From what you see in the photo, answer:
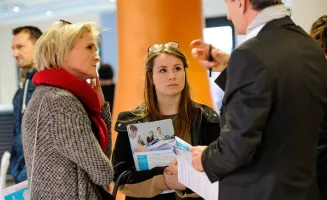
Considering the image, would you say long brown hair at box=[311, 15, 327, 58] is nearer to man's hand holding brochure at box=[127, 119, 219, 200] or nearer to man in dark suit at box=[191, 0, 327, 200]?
man in dark suit at box=[191, 0, 327, 200]

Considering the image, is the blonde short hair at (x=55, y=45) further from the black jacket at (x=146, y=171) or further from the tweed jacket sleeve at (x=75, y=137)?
the black jacket at (x=146, y=171)

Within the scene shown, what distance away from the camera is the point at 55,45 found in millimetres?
1907

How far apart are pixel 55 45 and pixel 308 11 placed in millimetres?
2926

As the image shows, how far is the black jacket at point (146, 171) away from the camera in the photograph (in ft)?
7.30

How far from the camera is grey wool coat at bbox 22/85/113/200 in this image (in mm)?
1752

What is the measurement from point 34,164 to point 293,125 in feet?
3.28

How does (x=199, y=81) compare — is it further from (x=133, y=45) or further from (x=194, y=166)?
(x=194, y=166)

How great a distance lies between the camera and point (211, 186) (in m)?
1.81

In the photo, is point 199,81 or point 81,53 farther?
point 199,81

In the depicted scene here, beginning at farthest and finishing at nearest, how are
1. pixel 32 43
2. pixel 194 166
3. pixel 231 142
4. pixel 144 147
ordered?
pixel 32 43 → pixel 144 147 → pixel 194 166 → pixel 231 142

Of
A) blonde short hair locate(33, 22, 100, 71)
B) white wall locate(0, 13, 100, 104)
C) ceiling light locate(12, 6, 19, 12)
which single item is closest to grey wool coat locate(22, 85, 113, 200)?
blonde short hair locate(33, 22, 100, 71)

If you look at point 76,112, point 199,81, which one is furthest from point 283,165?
point 199,81

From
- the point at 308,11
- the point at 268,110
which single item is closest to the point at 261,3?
the point at 268,110

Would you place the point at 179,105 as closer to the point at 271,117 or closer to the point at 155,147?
the point at 155,147
